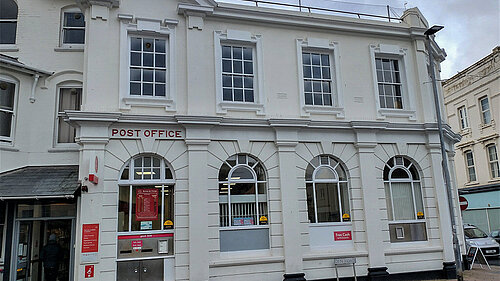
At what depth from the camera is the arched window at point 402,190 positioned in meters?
13.0

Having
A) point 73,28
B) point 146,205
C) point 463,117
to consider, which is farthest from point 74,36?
point 463,117

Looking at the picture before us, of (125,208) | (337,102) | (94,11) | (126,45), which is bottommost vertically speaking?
(125,208)

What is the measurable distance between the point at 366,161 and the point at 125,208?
7482 millimetres

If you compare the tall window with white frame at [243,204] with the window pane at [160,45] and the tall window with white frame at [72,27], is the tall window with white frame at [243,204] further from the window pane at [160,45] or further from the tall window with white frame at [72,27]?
the tall window with white frame at [72,27]

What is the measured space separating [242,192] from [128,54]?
17.2 feet

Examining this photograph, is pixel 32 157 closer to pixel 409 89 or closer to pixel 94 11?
pixel 94 11

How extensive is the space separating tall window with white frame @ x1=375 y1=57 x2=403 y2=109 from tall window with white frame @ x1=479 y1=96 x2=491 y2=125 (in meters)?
15.3

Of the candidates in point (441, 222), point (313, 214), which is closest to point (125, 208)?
point (313, 214)

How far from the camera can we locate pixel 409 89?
13797 millimetres

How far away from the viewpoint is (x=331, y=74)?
1327cm

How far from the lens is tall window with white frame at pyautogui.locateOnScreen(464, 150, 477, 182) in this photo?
2738 cm

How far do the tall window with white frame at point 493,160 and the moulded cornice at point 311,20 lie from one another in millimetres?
15488

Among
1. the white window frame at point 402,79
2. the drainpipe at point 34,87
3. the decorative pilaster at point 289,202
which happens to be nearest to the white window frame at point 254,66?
the decorative pilaster at point 289,202

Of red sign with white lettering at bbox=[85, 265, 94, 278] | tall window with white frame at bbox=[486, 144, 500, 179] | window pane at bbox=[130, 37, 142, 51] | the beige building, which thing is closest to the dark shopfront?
red sign with white lettering at bbox=[85, 265, 94, 278]
